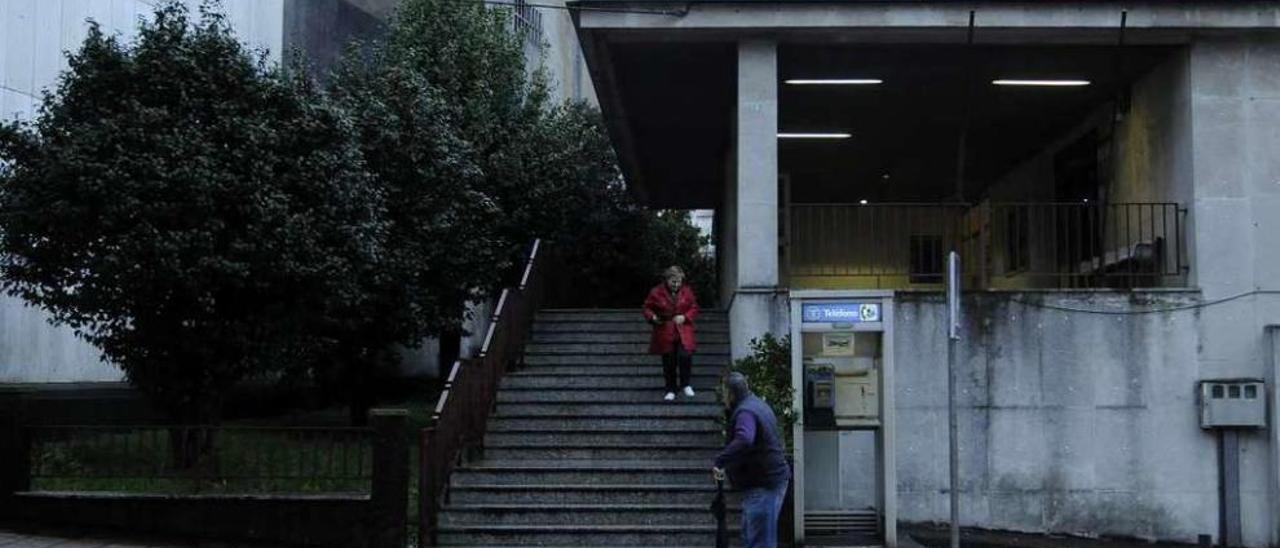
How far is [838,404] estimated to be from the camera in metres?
12.2

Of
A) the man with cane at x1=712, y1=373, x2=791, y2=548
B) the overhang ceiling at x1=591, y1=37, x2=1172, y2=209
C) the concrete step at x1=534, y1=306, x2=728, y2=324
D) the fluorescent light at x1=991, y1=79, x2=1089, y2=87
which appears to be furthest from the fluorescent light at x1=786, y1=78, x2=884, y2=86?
the man with cane at x1=712, y1=373, x2=791, y2=548

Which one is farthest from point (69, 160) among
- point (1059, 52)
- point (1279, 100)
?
point (1279, 100)

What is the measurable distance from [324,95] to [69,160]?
9.02ft

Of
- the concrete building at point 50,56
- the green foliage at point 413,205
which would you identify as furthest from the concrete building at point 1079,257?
the concrete building at point 50,56

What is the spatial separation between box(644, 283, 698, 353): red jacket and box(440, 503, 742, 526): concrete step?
93.6 inches

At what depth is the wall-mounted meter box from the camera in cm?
1304

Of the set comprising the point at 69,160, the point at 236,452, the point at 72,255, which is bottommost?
the point at 236,452

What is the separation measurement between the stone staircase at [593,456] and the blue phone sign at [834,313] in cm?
195

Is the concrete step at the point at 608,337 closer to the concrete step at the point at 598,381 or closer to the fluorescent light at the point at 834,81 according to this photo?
the concrete step at the point at 598,381

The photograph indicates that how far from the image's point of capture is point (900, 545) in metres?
11.9

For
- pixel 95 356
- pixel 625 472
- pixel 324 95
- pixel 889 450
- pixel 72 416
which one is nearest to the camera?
pixel 889 450

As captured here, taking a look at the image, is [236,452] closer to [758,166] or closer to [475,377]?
[475,377]

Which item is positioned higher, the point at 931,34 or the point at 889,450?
the point at 931,34

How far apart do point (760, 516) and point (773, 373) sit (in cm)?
317
